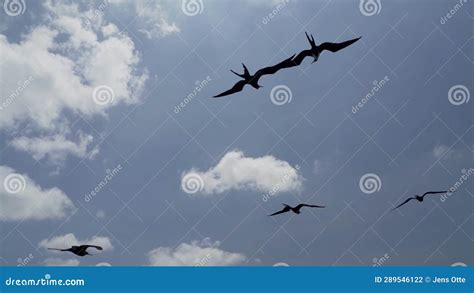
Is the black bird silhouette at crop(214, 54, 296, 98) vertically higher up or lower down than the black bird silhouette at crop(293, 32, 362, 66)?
higher up

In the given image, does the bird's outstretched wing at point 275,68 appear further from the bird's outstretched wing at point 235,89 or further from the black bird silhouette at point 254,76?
the bird's outstretched wing at point 235,89

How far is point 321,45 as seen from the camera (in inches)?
832

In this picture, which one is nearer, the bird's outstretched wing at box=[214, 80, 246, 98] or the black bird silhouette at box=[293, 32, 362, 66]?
the black bird silhouette at box=[293, 32, 362, 66]

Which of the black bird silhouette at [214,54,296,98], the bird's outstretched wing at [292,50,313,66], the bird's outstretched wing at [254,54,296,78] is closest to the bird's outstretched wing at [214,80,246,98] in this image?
the black bird silhouette at [214,54,296,98]

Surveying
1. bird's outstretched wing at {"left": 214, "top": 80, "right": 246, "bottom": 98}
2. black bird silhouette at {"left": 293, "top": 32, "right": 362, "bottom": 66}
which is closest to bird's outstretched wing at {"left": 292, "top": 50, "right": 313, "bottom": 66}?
black bird silhouette at {"left": 293, "top": 32, "right": 362, "bottom": 66}

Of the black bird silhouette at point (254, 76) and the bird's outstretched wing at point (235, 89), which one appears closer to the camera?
the black bird silhouette at point (254, 76)

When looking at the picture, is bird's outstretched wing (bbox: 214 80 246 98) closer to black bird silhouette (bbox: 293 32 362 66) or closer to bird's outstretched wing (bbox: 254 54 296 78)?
bird's outstretched wing (bbox: 254 54 296 78)

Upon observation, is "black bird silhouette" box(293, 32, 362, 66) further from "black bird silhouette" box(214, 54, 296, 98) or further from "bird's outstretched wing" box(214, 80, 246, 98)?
"bird's outstretched wing" box(214, 80, 246, 98)

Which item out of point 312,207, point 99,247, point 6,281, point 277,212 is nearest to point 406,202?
point 312,207

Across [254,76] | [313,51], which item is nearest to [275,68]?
[254,76]

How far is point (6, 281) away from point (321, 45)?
17169 mm

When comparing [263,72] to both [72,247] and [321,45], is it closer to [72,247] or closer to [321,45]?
[321,45]

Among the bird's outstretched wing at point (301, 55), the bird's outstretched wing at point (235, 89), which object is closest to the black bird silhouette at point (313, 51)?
the bird's outstretched wing at point (301, 55)

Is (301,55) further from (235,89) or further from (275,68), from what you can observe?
(235,89)
